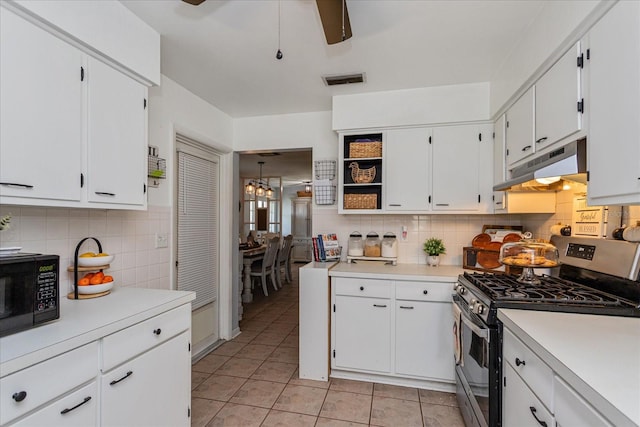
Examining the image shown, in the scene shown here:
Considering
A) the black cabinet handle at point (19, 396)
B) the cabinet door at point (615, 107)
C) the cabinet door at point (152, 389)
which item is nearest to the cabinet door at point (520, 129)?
the cabinet door at point (615, 107)

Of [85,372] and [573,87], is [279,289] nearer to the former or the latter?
[85,372]

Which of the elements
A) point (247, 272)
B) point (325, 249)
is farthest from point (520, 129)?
point (247, 272)

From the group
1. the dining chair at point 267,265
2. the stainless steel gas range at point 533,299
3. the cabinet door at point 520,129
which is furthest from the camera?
the dining chair at point 267,265

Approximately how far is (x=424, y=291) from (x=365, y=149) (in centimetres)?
136

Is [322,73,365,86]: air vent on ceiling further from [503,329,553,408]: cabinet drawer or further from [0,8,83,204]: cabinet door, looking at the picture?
[503,329,553,408]: cabinet drawer

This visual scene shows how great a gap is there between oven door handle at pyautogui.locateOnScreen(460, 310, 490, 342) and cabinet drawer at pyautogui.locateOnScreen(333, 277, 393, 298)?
61 centimetres

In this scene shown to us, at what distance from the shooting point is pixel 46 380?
1.05 metres

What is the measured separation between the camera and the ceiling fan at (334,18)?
147 cm

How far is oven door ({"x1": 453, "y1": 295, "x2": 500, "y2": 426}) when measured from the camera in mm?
1580

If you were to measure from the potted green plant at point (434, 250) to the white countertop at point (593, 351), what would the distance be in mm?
1318

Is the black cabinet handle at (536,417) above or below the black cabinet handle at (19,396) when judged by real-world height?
below

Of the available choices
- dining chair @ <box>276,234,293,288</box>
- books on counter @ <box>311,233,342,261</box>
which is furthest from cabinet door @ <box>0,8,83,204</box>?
dining chair @ <box>276,234,293,288</box>

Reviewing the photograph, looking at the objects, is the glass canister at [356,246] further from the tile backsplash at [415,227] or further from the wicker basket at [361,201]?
the wicker basket at [361,201]

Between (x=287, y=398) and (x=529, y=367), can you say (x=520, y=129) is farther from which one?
(x=287, y=398)
